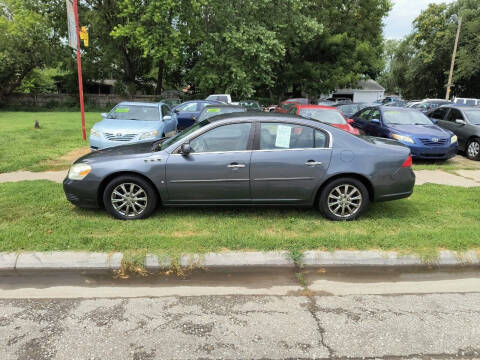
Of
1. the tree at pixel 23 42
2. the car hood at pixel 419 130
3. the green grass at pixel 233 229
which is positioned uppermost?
the tree at pixel 23 42

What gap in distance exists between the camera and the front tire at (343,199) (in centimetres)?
494

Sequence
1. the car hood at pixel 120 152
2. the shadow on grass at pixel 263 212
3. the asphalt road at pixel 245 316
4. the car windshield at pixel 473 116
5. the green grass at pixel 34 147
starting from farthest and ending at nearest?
the car windshield at pixel 473 116
the green grass at pixel 34 147
the shadow on grass at pixel 263 212
the car hood at pixel 120 152
the asphalt road at pixel 245 316

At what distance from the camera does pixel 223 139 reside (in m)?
4.87

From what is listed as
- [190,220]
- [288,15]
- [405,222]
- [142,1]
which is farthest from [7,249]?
[288,15]

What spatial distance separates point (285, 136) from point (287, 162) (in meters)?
0.38

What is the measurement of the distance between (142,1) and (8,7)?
16.2m

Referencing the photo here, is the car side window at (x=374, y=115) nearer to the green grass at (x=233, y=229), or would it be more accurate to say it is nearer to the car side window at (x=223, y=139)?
the green grass at (x=233, y=229)

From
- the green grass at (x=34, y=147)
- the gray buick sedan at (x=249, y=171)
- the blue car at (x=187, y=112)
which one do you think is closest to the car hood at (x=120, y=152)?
the gray buick sedan at (x=249, y=171)

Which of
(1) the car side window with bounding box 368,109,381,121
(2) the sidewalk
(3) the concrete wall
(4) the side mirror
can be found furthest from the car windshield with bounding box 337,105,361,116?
(3) the concrete wall

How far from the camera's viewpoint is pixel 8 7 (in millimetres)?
30750

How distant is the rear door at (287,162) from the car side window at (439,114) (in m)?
9.73

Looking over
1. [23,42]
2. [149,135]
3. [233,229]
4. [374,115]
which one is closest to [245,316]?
[233,229]

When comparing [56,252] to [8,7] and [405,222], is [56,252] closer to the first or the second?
[405,222]

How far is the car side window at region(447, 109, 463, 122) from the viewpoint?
455 inches
